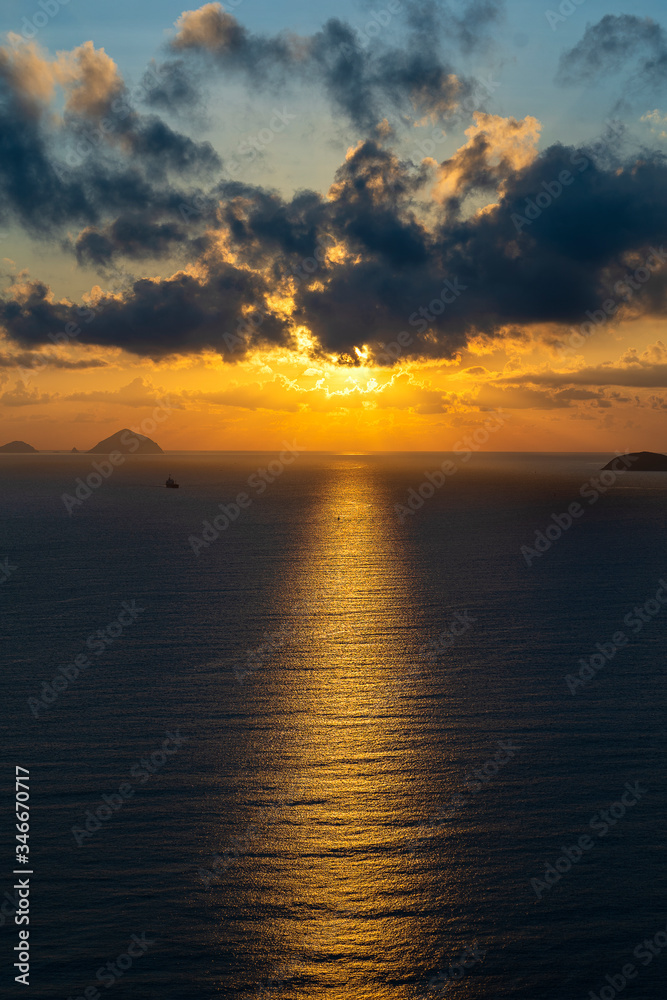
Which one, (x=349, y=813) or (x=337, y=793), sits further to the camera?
(x=337, y=793)

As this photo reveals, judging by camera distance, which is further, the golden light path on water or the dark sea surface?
the dark sea surface

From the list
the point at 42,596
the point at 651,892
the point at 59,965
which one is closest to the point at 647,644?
the point at 651,892

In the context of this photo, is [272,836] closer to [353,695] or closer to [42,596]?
[353,695]

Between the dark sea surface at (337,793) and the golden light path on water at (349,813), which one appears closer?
the golden light path on water at (349,813)

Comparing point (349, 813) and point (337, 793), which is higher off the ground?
point (349, 813)
